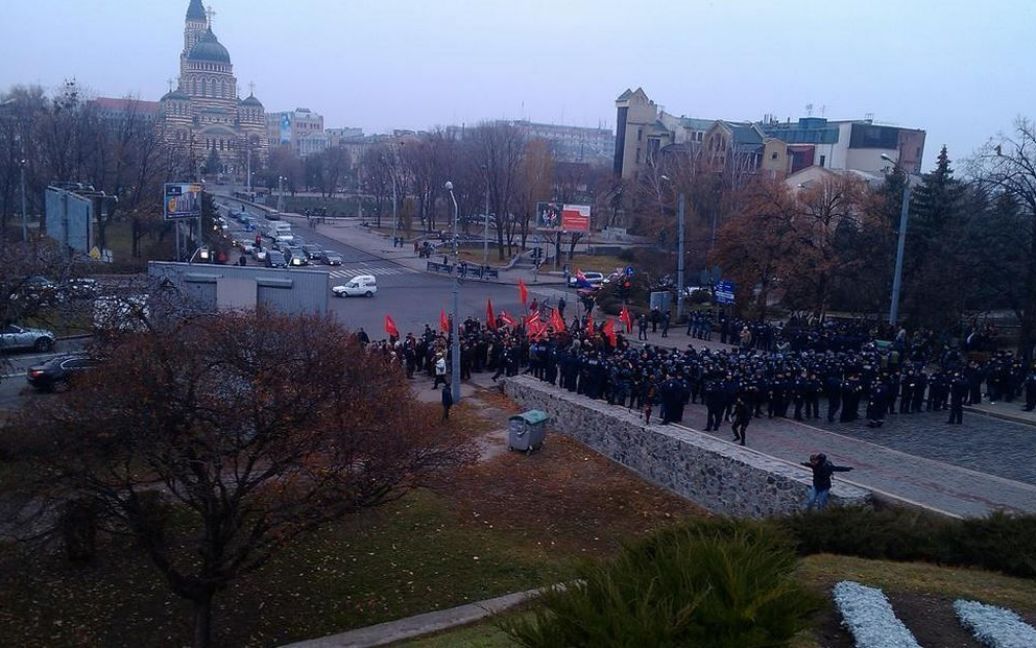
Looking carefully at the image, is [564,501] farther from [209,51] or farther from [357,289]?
[209,51]

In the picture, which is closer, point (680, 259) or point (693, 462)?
point (693, 462)

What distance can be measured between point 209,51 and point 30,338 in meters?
141

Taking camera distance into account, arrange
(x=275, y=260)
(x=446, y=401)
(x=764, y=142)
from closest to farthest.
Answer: (x=446, y=401) → (x=275, y=260) → (x=764, y=142)

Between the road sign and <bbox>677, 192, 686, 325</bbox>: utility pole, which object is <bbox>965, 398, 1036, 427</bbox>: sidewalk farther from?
<bbox>677, 192, 686, 325</bbox>: utility pole

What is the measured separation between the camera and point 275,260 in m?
48.6

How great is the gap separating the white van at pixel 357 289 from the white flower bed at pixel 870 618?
33.9 meters

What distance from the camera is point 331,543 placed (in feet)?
42.9

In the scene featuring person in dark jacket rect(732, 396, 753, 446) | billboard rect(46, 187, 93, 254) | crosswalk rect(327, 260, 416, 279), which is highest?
billboard rect(46, 187, 93, 254)

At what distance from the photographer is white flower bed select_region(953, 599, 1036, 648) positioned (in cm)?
703

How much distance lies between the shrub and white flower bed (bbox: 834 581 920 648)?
126 cm

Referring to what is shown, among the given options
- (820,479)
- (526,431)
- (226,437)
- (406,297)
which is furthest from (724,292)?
(226,437)

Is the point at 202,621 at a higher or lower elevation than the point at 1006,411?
lower

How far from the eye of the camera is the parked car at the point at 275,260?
4725 cm

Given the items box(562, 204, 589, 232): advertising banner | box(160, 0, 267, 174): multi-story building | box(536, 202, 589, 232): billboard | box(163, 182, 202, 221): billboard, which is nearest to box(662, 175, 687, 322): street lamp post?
box(562, 204, 589, 232): advertising banner
